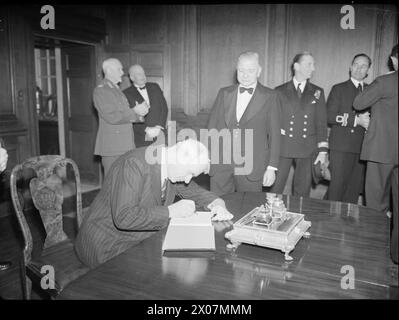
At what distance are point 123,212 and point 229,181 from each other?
168 cm

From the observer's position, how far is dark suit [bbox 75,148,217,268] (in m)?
1.97

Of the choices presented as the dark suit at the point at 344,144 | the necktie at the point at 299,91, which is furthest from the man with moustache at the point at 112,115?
the dark suit at the point at 344,144

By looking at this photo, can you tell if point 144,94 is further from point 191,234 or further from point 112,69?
point 191,234

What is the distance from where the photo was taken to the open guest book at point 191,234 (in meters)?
1.71

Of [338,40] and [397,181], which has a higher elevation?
[338,40]

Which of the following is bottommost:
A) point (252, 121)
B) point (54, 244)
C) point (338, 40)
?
point (54, 244)

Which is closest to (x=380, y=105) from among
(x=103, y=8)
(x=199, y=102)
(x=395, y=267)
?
(x=395, y=267)

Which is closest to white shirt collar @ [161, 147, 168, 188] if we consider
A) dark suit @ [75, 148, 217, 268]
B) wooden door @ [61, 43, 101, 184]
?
dark suit @ [75, 148, 217, 268]

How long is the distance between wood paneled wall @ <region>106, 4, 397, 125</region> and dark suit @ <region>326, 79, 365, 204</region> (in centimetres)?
124

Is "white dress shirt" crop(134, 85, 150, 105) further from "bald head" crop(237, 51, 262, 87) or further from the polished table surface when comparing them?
the polished table surface

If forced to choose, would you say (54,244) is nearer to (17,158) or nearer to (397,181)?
(397,181)

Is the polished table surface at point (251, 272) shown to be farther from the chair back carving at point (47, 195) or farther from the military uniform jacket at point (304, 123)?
the military uniform jacket at point (304, 123)
